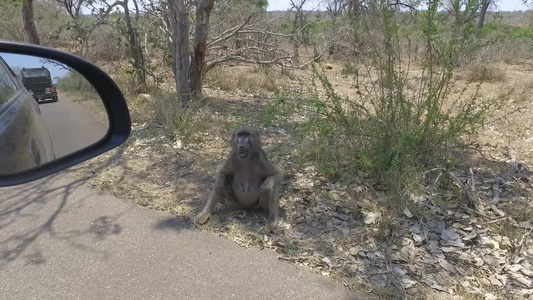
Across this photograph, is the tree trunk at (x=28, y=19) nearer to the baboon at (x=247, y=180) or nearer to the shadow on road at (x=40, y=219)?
the shadow on road at (x=40, y=219)

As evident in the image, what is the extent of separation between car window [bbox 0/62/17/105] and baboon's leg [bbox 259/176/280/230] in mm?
2421

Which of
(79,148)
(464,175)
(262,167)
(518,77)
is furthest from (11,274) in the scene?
(518,77)

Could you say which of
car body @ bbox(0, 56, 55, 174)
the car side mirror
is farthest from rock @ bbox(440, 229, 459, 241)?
car body @ bbox(0, 56, 55, 174)

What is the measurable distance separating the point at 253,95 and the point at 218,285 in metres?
7.38

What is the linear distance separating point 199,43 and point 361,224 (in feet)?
17.7

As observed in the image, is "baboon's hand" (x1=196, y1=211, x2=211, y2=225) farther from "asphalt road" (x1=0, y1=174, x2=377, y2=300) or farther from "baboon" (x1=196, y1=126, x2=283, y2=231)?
"asphalt road" (x1=0, y1=174, x2=377, y2=300)

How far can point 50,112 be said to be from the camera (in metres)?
2.23

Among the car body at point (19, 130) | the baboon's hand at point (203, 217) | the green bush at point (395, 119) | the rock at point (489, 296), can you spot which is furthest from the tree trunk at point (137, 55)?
the rock at point (489, 296)

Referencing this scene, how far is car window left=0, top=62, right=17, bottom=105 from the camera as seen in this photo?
1.96 meters

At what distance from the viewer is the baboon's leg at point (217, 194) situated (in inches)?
154

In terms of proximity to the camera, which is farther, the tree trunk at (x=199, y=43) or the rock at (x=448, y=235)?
the tree trunk at (x=199, y=43)

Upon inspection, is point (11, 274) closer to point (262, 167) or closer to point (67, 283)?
point (67, 283)

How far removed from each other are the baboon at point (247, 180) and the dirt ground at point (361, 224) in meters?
0.16

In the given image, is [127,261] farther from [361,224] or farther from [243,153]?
[361,224]
